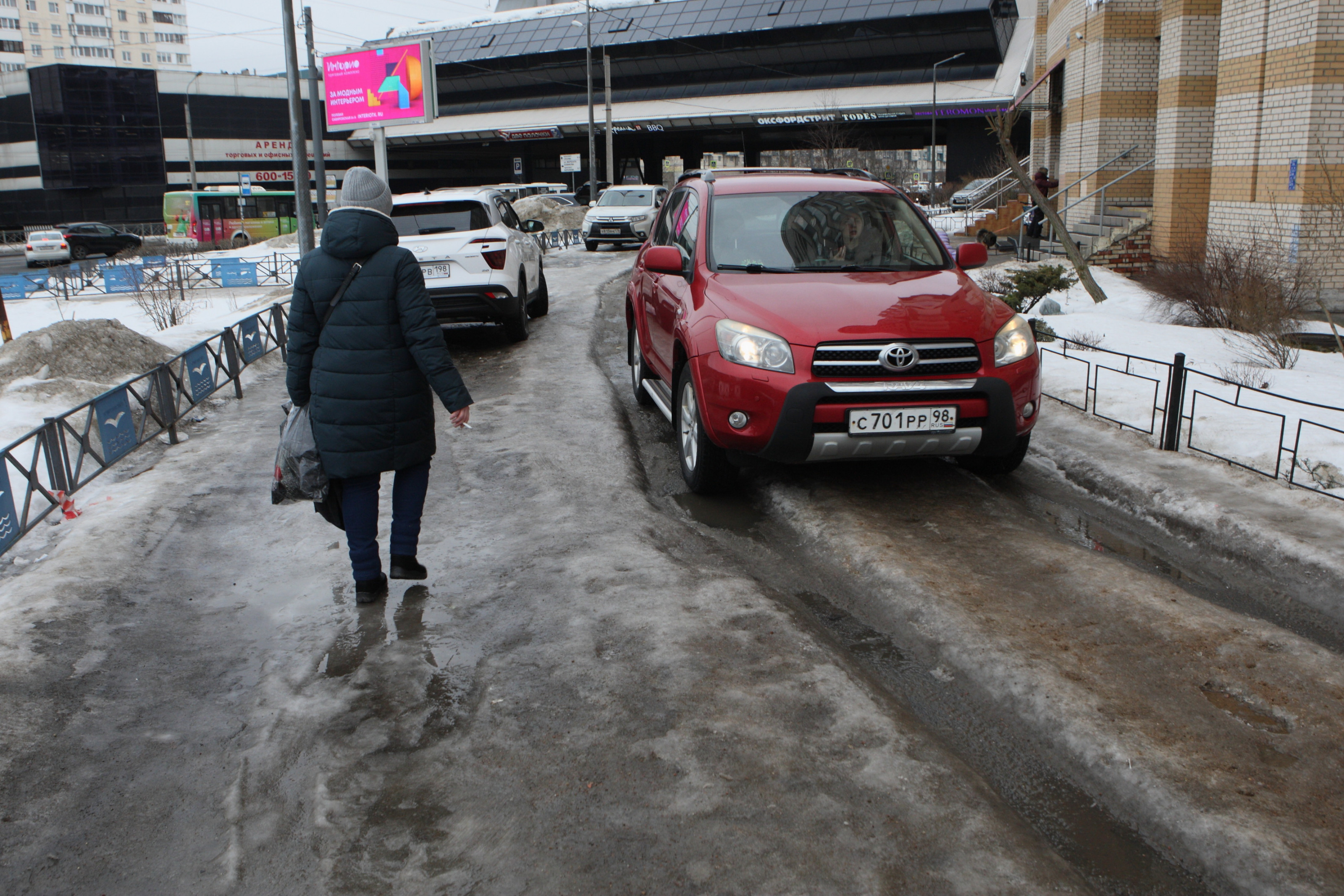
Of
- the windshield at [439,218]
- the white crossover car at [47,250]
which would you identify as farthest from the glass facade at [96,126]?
the windshield at [439,218]

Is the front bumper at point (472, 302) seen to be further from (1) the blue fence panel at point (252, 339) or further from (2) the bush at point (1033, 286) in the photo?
(2) the bush at point (1033, 286)

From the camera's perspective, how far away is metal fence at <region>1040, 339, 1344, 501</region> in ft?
21.0

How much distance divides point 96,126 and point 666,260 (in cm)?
7661

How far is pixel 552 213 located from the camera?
4306 centimetres

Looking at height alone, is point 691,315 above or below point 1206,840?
above

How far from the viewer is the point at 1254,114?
14.2m

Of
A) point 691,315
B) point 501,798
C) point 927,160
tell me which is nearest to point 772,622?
point 501,798

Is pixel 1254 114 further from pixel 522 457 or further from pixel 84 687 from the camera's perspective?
pixel 84 687

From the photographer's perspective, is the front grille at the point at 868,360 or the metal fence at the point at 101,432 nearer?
the front grille at the point at 868,360

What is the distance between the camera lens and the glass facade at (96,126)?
2662 inches

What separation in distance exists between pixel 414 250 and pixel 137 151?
71171 millimetres

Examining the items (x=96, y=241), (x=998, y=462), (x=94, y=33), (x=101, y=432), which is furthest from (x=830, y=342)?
(x=94, y=33)

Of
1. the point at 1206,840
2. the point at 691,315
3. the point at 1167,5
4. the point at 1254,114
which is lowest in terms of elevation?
the point at 1206,840

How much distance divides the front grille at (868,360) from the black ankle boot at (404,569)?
7.36ft
